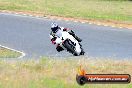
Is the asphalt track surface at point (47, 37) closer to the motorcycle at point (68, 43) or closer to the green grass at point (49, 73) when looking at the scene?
the motorcycle at point (68, 43)

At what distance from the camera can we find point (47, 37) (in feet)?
77.6

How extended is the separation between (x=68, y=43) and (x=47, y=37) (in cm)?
798

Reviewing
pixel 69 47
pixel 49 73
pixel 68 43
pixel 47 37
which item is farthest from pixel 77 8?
pixel 49 73

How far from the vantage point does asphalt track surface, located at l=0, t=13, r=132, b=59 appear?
19594mm

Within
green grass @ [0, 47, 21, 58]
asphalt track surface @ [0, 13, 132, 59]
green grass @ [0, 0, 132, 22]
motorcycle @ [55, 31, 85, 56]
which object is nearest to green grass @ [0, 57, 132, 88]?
motorcycle @ [55, 31, 85, 56]

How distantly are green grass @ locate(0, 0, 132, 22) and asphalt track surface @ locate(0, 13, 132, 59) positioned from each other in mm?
3195

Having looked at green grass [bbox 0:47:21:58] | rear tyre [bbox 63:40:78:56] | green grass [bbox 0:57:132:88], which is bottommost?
green grass [bbox 0:47:21:58]

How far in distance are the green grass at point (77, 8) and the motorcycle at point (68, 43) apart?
14096 mm

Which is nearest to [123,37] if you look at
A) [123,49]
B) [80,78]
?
[123,49]

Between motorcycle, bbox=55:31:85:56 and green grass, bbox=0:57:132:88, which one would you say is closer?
green grass, bbox=0:57:132:88

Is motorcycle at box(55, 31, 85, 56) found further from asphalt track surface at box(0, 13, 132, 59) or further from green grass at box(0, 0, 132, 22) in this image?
green grass at box(0, 0, 132, 22)

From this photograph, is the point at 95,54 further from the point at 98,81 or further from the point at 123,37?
the point at 98,81

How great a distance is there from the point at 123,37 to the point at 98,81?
17.4 meters

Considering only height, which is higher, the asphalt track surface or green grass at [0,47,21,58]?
green grass at [0,47,21,58]
